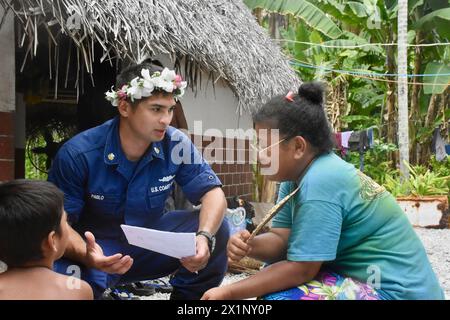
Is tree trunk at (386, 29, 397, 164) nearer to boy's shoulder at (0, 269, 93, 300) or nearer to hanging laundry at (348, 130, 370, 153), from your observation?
hanging laundry at (348, 130, 370, 153)

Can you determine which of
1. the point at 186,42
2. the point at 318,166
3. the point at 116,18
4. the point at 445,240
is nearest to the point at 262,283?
the point at 318,166

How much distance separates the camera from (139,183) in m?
3.16

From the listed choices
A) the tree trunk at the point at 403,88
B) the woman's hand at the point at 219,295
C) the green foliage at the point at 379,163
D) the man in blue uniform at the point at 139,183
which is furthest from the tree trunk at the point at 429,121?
the woman's hand at the point at 219,295

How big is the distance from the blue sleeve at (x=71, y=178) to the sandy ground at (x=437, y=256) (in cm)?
149

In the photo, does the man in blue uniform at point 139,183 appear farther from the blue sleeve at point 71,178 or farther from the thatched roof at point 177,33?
the thatched roof at point 177,33

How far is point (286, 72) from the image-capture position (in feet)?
21.5

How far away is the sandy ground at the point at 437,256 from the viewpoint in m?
5.03

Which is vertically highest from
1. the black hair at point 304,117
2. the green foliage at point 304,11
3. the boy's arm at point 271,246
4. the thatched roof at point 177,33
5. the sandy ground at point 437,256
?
the green foliage at point 304,11

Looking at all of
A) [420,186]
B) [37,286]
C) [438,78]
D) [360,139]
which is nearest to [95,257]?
[37,286]

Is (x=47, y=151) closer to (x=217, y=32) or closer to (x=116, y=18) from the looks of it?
(x=217, y=32)

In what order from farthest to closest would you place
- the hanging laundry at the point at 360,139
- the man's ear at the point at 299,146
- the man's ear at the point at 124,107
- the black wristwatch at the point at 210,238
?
the hanging laundry at the point at 360,139, the man's ear at the point at 124,107, the black wristwatch at the point at 210,238, the man's ear at the point at 299,146

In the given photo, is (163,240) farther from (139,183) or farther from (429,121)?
(429,121)

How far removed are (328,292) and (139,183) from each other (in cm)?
128
